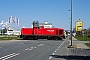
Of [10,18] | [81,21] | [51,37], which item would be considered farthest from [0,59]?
[10,18]

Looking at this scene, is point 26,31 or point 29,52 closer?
point 29,52

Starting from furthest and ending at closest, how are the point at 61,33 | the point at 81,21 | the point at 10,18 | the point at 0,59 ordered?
1. the point at 10,18
2. the point at 61,33
3. the point at 81,21
4. the point at 0,59

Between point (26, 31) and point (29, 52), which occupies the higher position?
point (26, 31)

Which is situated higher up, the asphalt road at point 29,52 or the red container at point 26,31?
the red container at point 26,31

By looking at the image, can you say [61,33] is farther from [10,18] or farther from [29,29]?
[10,18]

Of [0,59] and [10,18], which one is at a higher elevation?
[10,18]

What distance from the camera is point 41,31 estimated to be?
70.8m

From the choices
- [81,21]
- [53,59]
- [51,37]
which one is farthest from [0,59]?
[51,37]

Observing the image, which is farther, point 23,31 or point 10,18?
point 10,18

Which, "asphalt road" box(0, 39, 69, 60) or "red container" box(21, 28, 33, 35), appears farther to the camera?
"red container" box(21, 28, 33, 35)

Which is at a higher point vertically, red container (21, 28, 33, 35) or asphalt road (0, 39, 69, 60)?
red container (21, 28, 33, 35)

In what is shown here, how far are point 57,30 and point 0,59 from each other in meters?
54.7

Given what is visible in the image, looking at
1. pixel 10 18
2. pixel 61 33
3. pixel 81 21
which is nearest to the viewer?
pixel 81 21

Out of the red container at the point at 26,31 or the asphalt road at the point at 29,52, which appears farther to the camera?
the red container at the point at 26,31
